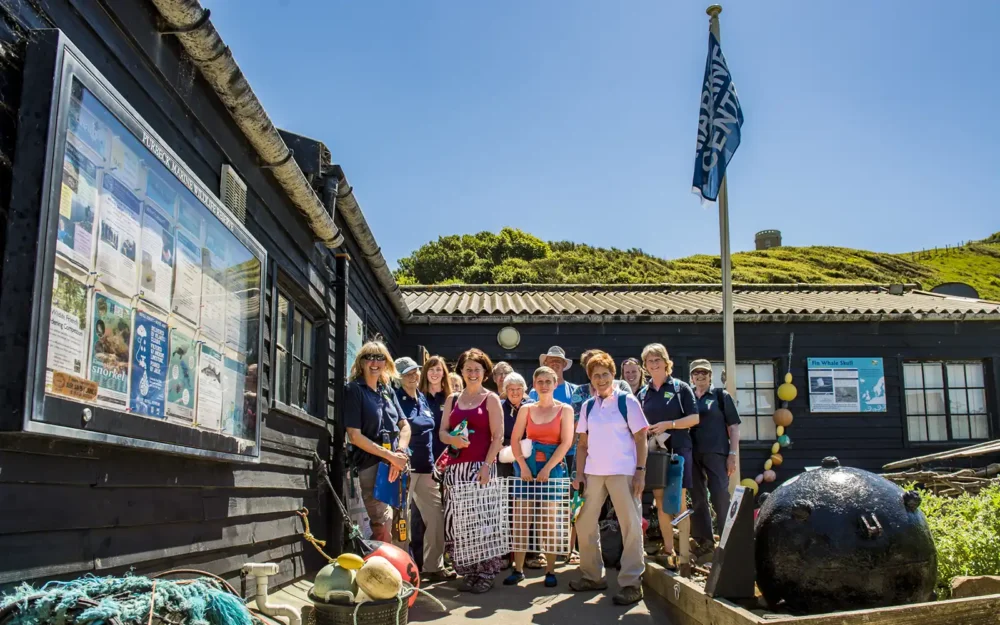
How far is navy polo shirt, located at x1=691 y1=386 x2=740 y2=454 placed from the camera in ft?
23.8

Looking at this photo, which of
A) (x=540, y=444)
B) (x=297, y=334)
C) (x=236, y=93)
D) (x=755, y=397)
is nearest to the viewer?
(x=236, y=93)

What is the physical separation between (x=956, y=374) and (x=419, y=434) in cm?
1110

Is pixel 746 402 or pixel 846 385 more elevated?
pixel 846 385

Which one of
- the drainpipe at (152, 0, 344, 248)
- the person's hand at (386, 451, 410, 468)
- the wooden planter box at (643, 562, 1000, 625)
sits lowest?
the wooden planter box at (643, 562, 1000, 625)

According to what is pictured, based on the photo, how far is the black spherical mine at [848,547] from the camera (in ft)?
14.3

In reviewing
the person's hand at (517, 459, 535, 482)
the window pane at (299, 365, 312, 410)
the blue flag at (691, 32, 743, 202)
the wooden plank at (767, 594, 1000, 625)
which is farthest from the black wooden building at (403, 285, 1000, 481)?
the wooden plank at (767, 594, 1000, 625)

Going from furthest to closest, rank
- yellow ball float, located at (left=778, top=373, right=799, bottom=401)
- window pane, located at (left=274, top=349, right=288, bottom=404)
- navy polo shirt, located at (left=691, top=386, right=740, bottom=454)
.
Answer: yellow ball float, located at (left=778, top=373, right=799, bottom=401) < navy polo shirt, located at (left=691, top=386, right=740, bottom=454) < window pane, located at (left=274, top=349, right=288, bottom=404)

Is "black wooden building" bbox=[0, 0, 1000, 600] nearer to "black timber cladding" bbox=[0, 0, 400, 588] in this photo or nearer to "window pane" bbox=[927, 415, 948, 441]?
"black timber cladding" bbox=[0, 0, 400, 588]

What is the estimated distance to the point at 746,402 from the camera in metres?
13.8

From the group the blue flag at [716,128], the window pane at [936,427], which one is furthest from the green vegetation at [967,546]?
the window pane at [936,427]

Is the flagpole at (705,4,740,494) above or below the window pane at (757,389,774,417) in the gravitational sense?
above

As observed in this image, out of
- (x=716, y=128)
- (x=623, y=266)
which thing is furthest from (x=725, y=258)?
(x=623, y=266)

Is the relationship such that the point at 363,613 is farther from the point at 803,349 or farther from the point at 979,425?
the point at 979,425

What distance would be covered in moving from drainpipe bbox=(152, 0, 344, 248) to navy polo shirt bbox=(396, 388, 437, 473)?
5.51ft
